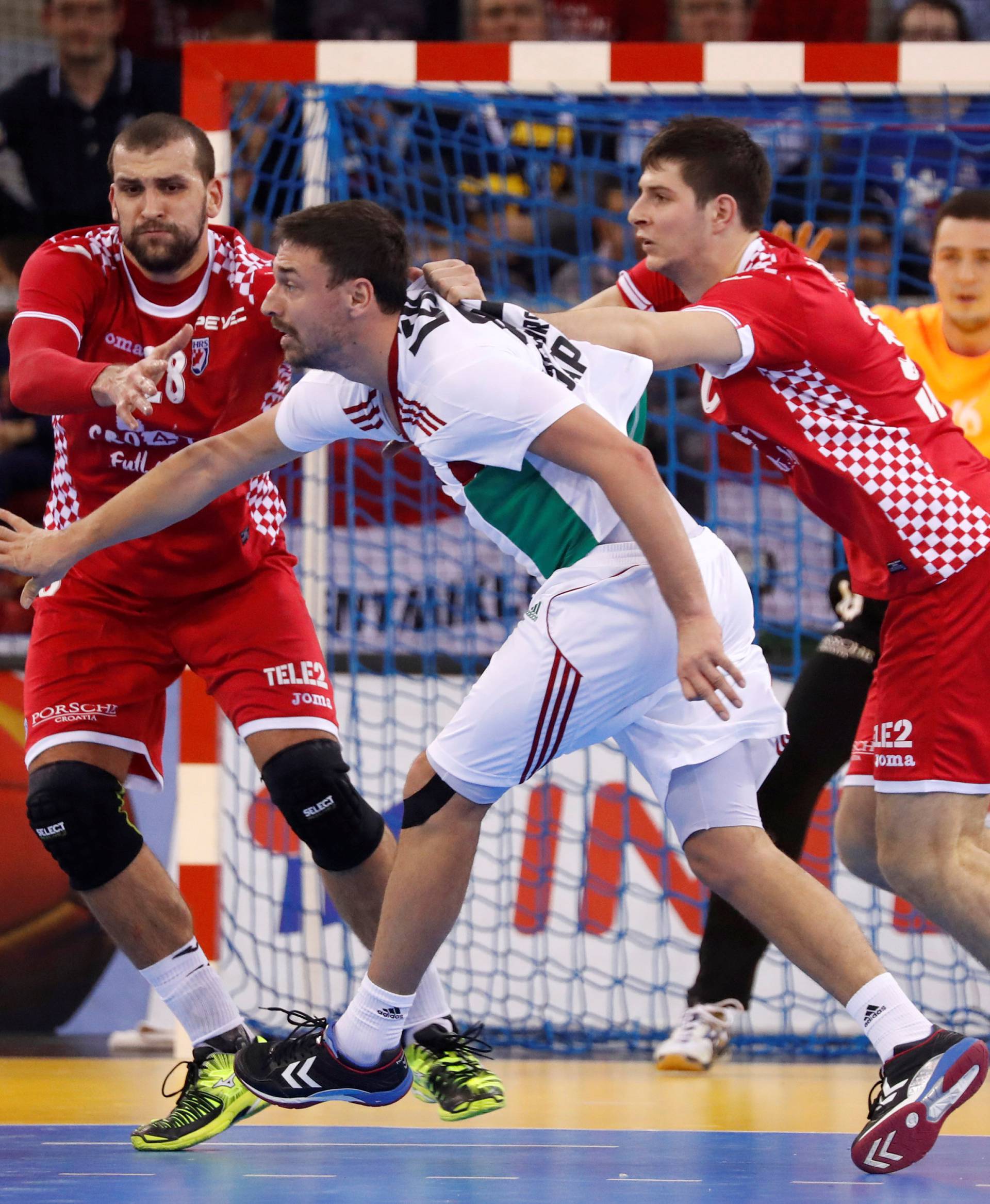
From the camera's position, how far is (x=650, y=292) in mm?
3994

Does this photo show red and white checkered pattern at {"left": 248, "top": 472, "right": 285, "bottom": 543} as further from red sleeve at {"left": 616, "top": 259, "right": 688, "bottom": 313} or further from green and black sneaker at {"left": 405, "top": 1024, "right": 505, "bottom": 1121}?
green and black sneaker at {"left": 405, "top": 1024, "right": 505, "bottom": 1121}

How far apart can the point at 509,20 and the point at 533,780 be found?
424cm

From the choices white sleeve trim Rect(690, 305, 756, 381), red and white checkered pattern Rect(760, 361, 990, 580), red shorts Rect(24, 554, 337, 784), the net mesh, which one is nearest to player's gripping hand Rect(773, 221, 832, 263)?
the net mesh

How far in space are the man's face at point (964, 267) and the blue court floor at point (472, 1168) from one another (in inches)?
81.5

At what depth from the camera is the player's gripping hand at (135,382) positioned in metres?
3.09

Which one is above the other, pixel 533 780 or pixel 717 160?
pixel 717 160

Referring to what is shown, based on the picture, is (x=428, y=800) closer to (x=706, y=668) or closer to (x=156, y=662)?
(x=706, y=668)

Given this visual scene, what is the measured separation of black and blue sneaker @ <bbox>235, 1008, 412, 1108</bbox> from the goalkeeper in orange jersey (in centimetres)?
173

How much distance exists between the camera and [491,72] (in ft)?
16.3

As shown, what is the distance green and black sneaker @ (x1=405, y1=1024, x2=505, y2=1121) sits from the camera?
3.33 m

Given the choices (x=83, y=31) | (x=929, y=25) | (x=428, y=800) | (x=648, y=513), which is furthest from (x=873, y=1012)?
(x=83, y=31)

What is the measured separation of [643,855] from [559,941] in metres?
0.39

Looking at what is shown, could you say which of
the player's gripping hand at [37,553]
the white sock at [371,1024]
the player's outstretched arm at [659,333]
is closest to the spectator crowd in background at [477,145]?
the player's outstretched arm at [659,333]

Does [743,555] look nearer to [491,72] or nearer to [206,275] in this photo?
[491,72]
